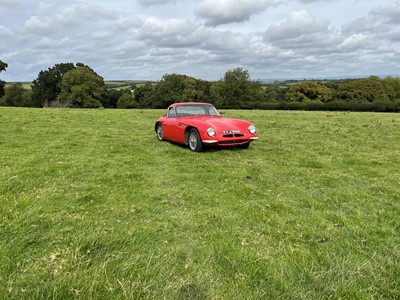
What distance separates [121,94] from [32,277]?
8819cm

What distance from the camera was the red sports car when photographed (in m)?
9.62

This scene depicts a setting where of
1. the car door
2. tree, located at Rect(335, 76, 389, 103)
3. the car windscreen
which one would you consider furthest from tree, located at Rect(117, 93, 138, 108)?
the car windscreen

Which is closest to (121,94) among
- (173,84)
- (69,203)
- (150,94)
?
(150,94)

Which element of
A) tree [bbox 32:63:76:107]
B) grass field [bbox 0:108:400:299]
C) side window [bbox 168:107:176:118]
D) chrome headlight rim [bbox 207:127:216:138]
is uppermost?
tree [bbox 32:63:76:107]

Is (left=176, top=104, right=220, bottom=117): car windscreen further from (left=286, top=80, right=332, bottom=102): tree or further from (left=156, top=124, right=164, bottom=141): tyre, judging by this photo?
(left=286, top=80, right=332, bottom=102): tree

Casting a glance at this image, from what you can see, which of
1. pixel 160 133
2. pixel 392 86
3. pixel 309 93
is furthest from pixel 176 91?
Answer: pixel 160 133

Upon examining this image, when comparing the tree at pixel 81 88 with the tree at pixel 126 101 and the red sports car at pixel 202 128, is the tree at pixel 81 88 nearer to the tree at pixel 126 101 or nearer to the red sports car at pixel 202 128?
→ the tree at pixel 126 101

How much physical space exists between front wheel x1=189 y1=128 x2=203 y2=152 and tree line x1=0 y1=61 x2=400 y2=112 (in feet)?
195

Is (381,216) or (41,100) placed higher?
(41,100)

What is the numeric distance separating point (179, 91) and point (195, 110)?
234 ft

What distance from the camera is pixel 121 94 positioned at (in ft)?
287

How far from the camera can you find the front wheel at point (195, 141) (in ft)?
32.2

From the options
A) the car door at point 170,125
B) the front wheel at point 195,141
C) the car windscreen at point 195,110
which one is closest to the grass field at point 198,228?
the front wheel at point 195,141

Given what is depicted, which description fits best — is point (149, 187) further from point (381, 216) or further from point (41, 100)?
point (41, 100)
